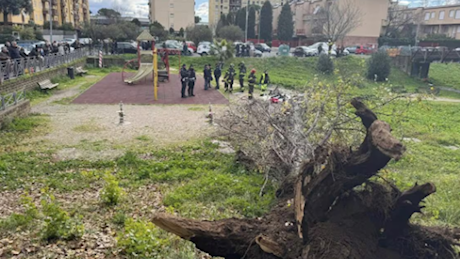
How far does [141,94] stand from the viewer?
64.0 feet

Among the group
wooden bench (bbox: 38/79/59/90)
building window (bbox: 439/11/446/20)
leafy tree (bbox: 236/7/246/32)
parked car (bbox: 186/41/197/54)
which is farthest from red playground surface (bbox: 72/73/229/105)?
building window (bbox: 439/11/446/20)

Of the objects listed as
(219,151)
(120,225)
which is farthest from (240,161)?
(120,225)

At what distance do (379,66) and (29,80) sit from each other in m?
23.6

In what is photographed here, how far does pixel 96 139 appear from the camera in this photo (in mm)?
11211

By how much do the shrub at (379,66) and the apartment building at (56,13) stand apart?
34907mm

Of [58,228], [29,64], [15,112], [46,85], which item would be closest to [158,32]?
[46,85]

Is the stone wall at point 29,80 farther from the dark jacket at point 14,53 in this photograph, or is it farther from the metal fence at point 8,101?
the metal fence at point 8,101

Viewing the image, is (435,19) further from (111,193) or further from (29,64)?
(111,193)

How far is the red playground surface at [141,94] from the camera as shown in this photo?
1764 centimetres

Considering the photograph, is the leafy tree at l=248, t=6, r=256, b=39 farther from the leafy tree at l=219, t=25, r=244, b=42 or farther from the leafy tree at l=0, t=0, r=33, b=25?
the leafy tree at l=0, t=0, r=33, b=25

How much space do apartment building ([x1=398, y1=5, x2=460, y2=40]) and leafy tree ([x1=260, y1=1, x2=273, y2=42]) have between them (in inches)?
782

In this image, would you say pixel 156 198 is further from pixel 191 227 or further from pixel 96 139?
pixel 96 139

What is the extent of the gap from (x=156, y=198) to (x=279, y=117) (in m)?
3.17

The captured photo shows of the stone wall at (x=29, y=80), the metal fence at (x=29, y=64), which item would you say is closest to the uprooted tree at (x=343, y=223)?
the stone wall at (x=29, y=80)
